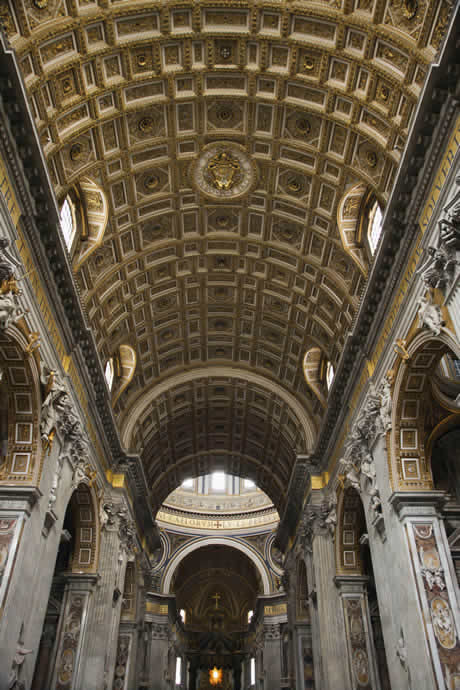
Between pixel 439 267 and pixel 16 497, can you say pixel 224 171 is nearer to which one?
pixel 439 267

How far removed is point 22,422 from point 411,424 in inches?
412

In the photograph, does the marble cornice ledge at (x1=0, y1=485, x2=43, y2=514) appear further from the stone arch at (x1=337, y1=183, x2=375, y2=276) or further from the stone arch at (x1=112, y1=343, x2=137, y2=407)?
the stone arch at (x1=337, y1=183, x2=375, y2=276)

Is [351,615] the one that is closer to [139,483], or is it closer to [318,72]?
[139,483]

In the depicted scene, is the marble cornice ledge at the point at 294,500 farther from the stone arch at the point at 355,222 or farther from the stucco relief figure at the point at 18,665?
the stucco relief figure at the point at 18,665

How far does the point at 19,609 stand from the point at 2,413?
5.01 metres

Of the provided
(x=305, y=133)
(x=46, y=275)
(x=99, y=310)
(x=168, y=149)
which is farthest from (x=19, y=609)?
(x=305, y=133)

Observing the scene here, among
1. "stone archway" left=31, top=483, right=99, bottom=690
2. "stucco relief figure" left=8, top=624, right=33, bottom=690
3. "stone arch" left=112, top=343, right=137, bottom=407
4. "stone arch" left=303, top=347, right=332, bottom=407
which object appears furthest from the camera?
"stone arch" left=112, top=343, right=137, bottom=407

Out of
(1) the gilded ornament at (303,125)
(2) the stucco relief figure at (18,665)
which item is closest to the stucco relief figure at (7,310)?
(2) the stucco relief figure at (18,665)

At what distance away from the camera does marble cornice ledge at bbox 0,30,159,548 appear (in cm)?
1153

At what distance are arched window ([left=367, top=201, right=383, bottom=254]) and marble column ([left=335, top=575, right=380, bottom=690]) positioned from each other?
40.6 feet

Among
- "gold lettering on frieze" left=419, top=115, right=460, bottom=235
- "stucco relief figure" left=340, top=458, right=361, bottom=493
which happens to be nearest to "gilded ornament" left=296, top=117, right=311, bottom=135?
"gold lettering on frieze" left=419, top=115, right=460, bottom=235

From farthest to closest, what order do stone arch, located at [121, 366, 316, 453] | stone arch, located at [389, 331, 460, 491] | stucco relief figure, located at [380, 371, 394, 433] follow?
stone arch, located at [121, 366, 316, 453] < stucco relief figure, located at [380, 371, 394, 433] < stone arch, located at [389, 331, 460, 491]

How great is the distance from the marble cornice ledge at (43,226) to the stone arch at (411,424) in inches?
377

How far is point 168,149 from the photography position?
17.6 meters
